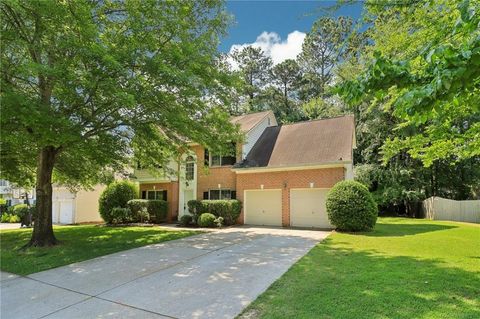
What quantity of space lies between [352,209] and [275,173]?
528cm

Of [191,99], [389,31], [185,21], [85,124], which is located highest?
[185,21]

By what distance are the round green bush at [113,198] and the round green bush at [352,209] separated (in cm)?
1434

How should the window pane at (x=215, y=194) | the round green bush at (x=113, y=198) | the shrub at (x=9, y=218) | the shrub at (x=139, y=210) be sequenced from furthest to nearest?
the shrub at (x=9, y=218) → the round green bush at (x=113, y=198) → the shrub at (x=139, y=210) → the window pane at (x=215, y=194)

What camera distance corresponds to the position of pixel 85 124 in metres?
10.9

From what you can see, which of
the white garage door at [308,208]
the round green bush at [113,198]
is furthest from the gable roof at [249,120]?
the round green bush at [113,198]

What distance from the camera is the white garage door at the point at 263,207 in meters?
17.6

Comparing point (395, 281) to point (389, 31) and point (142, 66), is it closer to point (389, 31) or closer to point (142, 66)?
point (389, 31)

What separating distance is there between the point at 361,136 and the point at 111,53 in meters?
24.8

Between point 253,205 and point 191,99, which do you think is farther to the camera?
point 253,205

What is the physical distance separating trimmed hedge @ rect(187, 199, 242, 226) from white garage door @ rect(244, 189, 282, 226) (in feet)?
2.22

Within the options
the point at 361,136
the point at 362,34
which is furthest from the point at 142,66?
the point at 361,136

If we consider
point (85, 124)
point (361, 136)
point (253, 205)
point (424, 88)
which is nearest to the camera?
point (424, 88)

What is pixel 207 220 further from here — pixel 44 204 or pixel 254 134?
pixel 44 204

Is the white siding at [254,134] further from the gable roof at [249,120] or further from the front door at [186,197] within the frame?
the front door at [186,197]
